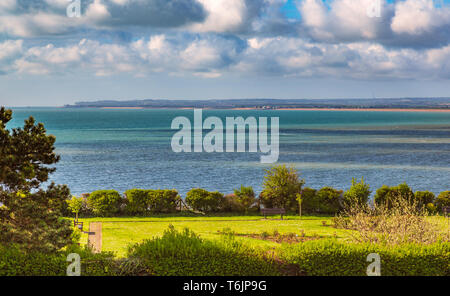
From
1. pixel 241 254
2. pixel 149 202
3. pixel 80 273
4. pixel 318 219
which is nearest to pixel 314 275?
pixel 241 254

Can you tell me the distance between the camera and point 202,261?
40.2 ft

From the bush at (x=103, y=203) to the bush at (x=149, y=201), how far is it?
925 millimetres

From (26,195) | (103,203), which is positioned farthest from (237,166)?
(26,195)

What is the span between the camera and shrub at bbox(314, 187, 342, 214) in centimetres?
3038

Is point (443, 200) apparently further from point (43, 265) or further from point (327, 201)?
point (43, 265)

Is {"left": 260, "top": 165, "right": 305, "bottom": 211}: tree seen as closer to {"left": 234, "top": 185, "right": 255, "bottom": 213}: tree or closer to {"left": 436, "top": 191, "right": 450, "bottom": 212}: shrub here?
{"left": 234, "top": 185, "right": 255, "bottom": 213}: tree

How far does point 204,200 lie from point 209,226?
411 centimetres

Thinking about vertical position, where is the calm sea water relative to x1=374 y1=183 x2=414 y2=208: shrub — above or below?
above

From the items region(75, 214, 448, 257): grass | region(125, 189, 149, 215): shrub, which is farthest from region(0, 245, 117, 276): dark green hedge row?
region(125, 189, 149, 215): shrub

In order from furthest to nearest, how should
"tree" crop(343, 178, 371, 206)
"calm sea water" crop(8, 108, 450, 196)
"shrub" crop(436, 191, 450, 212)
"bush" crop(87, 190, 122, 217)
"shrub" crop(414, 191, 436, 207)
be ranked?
1. "calm sea water" crop(8, 108, 450, 196)
2. "shrub" crop(414, 191, 436, 207)
3. "shrub" crop(436, 191, 450, 212)
4. "tree" crop(343, 178, 371, 206)
5. "bush" crop(87, 190, 122, 217)

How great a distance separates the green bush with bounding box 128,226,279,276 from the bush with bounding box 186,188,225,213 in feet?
57.9

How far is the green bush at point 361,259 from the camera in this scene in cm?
1256
